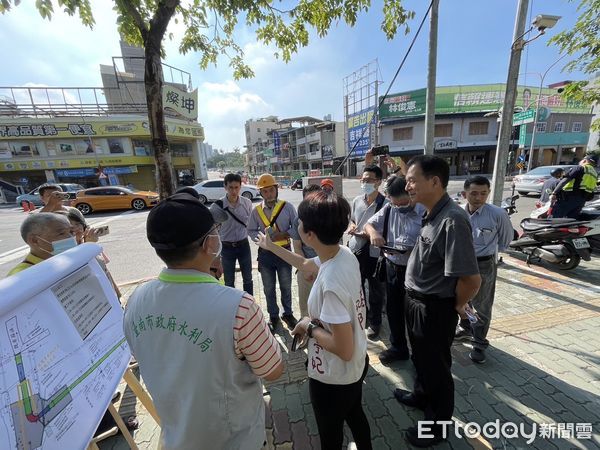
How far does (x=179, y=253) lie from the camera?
1020 mm

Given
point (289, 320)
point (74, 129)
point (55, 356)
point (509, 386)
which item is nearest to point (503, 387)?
point (509, 386)

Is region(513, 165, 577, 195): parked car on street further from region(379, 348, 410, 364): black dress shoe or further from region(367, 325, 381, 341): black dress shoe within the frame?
region(379, 348, 410, 364): black dress shoe

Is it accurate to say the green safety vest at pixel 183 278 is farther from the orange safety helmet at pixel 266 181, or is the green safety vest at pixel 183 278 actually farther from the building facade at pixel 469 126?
the building facade at pixel 469 126

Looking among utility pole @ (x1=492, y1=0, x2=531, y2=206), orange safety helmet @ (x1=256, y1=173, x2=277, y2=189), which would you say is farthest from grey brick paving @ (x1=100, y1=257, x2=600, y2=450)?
utility pole @ (x1=492, y1=0, x2=531, y2=206)

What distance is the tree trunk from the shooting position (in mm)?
2459

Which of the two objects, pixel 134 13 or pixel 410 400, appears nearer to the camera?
pixel 410 400

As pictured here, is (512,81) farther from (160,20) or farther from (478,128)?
(478,128)

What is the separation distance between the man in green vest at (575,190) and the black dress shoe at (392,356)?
4608 mm

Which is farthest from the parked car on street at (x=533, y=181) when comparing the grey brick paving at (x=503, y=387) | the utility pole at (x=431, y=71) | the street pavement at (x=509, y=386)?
the grey brick paving at (x=503, y=387)

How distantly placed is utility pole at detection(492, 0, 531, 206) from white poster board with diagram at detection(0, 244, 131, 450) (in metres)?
5.79

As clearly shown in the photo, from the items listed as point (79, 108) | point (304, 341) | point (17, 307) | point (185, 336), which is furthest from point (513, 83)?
point (79, 108)

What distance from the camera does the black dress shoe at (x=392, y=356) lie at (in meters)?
2.62

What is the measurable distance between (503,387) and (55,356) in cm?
319

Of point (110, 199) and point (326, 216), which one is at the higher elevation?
point (326, 216)
